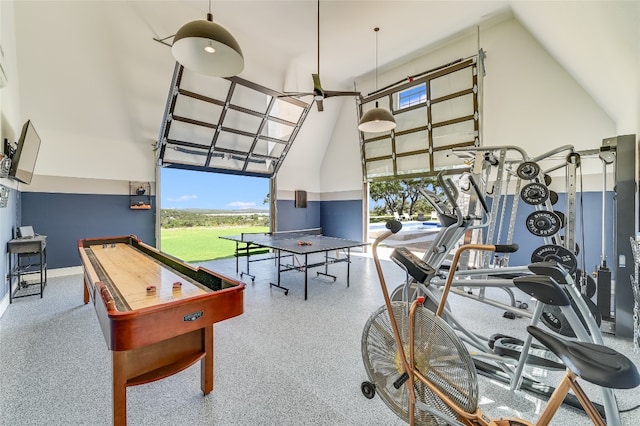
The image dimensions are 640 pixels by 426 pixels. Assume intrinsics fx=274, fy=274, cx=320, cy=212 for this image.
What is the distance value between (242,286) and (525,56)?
6.60 metres

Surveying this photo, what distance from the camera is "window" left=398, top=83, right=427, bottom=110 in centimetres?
655

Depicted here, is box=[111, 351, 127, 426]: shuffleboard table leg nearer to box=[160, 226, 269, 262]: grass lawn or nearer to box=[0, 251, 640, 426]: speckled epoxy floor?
box=[0, 251, 640, 426]: speckled epoxy floor

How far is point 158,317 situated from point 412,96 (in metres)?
7.07

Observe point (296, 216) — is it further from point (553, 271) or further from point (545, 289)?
point (545, 289)

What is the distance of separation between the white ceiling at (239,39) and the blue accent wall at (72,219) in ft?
4.26

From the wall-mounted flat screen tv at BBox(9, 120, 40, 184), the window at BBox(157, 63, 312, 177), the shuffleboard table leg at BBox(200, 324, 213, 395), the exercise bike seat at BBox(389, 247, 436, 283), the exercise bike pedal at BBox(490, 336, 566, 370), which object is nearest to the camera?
the exercise bike seat at BBox(389, 247, 436, 283)

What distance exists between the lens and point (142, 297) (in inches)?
72.5

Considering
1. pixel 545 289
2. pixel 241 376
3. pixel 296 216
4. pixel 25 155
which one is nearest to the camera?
pixel 545 289

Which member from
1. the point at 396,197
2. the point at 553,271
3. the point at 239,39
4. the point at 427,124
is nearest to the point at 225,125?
the point at 239,39

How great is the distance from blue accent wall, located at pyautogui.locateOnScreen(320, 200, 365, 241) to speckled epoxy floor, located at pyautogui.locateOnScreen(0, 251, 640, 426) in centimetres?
484

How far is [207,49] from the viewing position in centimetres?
242

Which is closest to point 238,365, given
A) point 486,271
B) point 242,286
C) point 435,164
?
point 242,286

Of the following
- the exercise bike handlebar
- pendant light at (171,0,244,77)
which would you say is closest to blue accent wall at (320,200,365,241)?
pendant light at (171,0,244,77)

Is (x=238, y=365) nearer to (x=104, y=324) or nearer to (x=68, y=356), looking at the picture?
(x=104, y=324)
